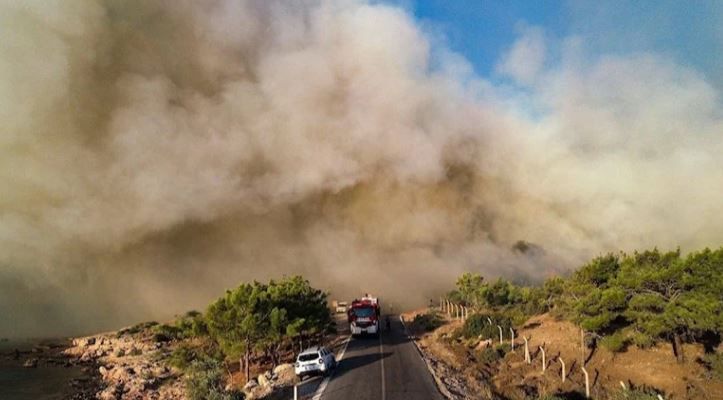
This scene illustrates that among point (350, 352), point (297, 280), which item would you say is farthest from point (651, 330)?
point (297, 280)

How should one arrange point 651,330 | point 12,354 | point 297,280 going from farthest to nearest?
point 12,354
point 297,280
point 651,330

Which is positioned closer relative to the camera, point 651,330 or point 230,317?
point 651,330

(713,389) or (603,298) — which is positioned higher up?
(603,298)

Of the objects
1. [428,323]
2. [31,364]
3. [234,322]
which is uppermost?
[234,322]

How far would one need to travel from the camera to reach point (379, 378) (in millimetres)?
26297

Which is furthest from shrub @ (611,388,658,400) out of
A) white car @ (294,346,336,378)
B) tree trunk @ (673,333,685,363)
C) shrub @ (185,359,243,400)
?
shrub @ (185,359,243,400)

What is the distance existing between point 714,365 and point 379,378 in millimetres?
19404

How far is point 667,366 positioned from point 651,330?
423 cm

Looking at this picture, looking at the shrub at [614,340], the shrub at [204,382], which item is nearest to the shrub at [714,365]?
the shrub at [614,340]

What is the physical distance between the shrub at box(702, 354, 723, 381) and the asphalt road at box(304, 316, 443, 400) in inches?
639

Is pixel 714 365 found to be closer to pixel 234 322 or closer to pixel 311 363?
pixel 311 363

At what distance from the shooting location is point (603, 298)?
29750 mm

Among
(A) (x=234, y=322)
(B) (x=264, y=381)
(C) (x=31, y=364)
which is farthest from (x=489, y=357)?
(C) (x=31, y=364)

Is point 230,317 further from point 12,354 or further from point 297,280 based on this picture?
point 12,354
